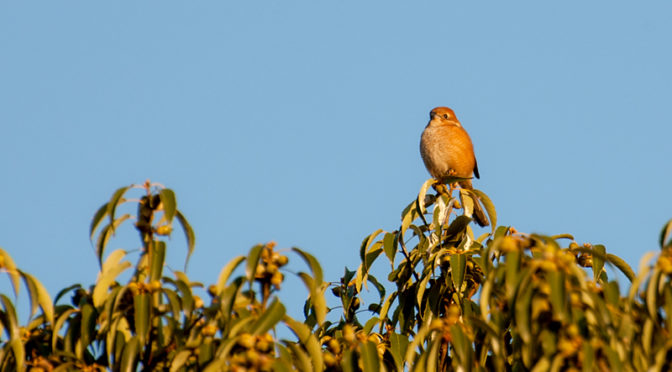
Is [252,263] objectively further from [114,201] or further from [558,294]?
[558,294]

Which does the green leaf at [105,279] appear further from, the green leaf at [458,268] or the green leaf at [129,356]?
the green leaf at [458,268]

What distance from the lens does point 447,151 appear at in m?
10.3

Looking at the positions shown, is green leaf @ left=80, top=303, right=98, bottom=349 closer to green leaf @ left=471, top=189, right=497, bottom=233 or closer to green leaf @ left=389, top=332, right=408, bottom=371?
green leaf @ left=389, top=332, right=408, bottom=371

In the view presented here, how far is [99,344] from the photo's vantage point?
147 inches

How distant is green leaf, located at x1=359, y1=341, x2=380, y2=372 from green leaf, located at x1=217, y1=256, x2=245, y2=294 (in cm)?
52

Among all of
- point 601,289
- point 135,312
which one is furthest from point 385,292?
point 135,312

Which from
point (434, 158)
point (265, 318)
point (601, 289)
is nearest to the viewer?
point (265, 318)

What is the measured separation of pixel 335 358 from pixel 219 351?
2.79 feet

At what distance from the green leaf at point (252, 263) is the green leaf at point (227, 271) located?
13 centimetres

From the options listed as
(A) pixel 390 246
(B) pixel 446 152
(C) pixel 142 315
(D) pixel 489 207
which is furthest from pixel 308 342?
(B) pixel 446 152

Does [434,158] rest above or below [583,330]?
above

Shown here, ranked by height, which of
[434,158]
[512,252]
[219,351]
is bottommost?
[219,351]

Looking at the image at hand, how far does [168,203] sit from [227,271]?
0.31 metres

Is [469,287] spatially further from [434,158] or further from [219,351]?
[434,158]
